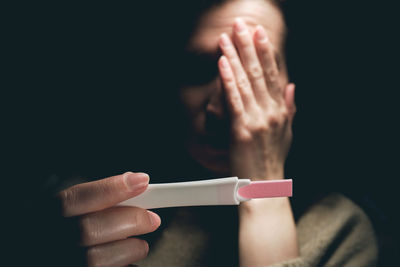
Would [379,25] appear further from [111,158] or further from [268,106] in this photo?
[111,158]

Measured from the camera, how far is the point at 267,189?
388 mm

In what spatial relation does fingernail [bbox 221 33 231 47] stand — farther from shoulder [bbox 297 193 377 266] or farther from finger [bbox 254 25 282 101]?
shoulder [bbox 297 193 377 266]

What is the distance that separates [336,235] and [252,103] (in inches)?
12.7

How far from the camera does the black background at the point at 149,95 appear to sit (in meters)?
0.77

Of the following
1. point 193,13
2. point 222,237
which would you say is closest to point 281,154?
point 222,237

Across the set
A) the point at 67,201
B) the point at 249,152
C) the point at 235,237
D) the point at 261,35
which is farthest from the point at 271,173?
the point at 67,201

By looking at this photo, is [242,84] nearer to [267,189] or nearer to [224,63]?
[224,63]

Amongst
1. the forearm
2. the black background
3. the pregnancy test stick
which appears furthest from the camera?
the black background

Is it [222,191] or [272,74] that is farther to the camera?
[272,74]

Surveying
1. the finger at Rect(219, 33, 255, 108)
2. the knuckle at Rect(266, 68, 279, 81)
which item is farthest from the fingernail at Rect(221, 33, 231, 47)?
the knuckle at Rect(266, 68, 279, 81)

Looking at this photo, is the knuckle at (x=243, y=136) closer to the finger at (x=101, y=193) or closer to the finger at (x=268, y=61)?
the finger at (x=268, y=61)

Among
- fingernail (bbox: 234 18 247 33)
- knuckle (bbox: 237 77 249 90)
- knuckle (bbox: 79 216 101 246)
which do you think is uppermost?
fingernail (bbox: 234 18 247 33)

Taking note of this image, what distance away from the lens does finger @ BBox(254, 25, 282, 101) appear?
25.2 inches

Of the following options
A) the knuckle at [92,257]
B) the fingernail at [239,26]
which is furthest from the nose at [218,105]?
the knuckle at [92,257]
